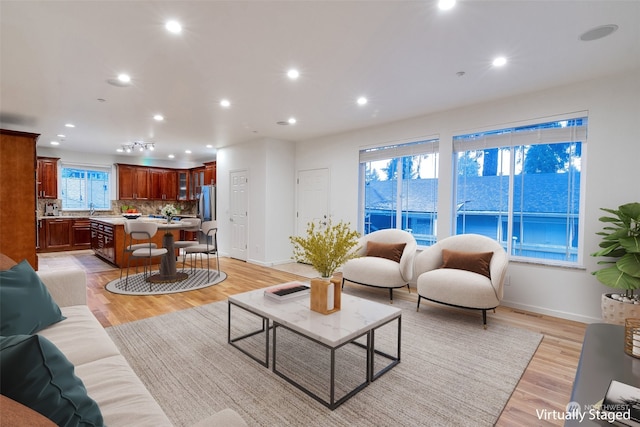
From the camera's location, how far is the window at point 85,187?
8.19 metres

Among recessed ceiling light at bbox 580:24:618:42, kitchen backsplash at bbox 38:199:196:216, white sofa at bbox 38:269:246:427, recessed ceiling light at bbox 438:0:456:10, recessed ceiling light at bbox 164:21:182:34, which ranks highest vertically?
recessed ceiling light at bbox 580:24:618:42

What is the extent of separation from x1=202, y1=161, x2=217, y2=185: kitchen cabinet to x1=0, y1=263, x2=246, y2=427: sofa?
6.35 meters

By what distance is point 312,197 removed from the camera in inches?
253

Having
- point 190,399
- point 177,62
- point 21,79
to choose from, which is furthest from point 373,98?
point 21,79

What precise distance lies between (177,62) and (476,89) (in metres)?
3.32

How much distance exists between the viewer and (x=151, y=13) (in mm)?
2227

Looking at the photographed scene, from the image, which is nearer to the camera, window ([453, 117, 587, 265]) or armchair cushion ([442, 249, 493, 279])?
armchair cushion ([442, 249, 493, 279])

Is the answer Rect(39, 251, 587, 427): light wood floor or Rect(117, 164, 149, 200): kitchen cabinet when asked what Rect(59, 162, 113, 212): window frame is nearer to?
Rect(117, 164, 149, 200): kitchen cabinet

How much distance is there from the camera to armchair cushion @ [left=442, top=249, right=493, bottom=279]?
11.5ft

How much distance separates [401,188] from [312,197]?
1981 millimetres

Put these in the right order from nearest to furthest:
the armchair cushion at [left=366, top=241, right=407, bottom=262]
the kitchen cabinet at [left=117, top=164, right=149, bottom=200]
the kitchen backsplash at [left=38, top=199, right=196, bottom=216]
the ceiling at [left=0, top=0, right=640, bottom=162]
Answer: the ceiling at [left=0, top=0, right=640, bottom=162]
the armchair cushion at [left=366, top=241, right=407, bottom=262]
the kitchen backsplash at [left=38, top=199, right=196, bottom=216]
the kitchen cabinet at [left=117, top=164, right=149, bottom=200]

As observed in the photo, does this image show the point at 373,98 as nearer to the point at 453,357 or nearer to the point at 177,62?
the point at 177,62

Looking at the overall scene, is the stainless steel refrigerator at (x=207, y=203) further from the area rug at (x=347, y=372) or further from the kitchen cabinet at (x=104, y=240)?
the area rug at (x=347, y=372)

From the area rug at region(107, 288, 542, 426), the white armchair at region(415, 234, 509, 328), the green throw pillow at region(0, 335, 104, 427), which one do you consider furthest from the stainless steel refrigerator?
the green throw pillow at region(0, 335, 104, 427)
